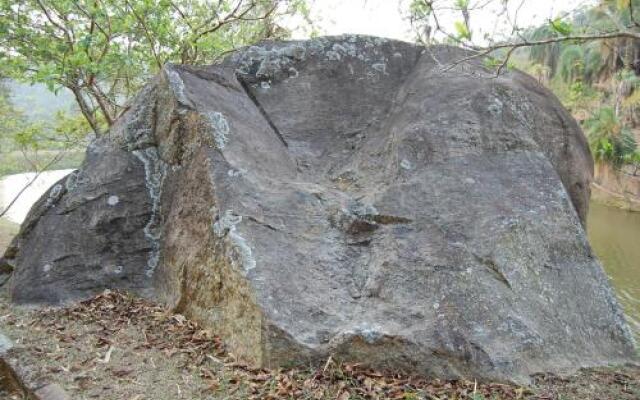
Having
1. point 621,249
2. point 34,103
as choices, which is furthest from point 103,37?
point 621,249

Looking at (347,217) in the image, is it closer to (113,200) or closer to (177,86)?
(177,86)

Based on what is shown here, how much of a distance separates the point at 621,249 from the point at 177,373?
45.5 feet

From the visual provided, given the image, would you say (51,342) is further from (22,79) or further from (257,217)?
(22,79)

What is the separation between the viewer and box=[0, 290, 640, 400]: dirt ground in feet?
10.8

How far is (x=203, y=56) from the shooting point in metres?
8.38

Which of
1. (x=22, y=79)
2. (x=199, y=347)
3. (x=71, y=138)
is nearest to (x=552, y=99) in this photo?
(x=199, y=347)

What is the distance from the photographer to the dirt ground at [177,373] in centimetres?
329

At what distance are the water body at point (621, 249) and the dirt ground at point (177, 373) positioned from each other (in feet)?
17.9

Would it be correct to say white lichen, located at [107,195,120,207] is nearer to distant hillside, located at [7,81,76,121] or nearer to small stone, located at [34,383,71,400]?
small stone, located at [34,383,71,400]

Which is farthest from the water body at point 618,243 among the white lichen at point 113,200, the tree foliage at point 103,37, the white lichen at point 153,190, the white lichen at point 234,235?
the white lichen at point 113,200

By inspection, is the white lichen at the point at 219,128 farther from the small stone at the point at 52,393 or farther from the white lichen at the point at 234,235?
the small stone at the point at 52,393

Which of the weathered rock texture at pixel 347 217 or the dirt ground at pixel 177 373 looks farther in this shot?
the weathered rock texture at pixel 347 217

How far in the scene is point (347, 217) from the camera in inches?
177

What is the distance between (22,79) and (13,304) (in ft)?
10.5
